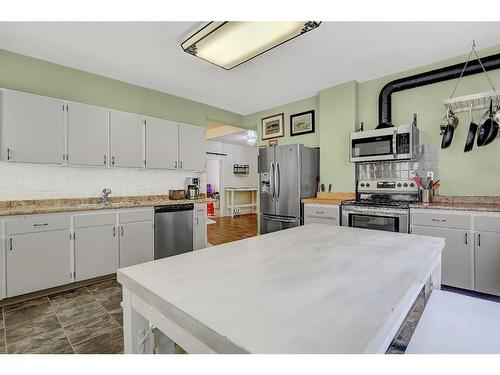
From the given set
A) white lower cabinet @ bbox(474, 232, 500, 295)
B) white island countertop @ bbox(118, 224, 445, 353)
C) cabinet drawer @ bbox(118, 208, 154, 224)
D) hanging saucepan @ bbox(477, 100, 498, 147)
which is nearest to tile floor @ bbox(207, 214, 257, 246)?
cabinet drawer @ bbox(118, 208, 154, 224)

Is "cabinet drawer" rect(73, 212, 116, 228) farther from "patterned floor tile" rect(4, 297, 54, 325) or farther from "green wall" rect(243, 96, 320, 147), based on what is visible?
"green wall" rect(243, 96, 320, 147)

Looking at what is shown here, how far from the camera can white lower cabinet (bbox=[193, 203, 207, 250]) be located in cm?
402

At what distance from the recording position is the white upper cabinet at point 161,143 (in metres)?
3.80

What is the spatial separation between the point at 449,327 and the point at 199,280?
102cm

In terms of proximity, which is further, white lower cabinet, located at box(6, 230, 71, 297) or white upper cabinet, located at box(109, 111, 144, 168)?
white upper cabinet, located at box(109, 111, 144, 168)

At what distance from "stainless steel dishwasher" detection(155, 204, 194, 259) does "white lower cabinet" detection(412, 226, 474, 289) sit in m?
3.14

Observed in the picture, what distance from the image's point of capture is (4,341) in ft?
6.18

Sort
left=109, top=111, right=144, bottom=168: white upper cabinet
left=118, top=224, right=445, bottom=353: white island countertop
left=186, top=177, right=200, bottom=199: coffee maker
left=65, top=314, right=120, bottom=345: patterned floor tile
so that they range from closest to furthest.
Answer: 1. left=118, top=224, right=445, bottom=353: white island countertop
2. left=65, top=314, right=120, bottom=345: patterned floor tile
3. left=109, top=111, right=144, bottom=168: white upper cabinet
4. left=186, top=177, right=200, bottom=199: coffee maker

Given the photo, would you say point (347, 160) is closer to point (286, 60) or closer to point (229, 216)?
point (286, 60)

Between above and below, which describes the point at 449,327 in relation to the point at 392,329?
below

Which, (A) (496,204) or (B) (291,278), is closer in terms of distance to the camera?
(B) (291,278)
